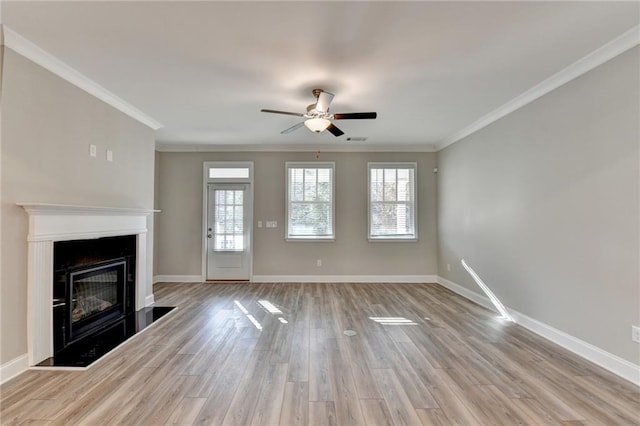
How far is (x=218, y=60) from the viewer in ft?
9.09

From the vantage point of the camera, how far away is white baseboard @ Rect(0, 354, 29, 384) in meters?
2.36

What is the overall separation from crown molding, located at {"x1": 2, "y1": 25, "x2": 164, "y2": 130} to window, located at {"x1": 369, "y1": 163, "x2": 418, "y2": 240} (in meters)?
4.32

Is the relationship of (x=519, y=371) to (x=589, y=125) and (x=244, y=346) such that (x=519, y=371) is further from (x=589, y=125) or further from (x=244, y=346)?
(x=244, y=346)

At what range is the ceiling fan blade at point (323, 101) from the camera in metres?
3.12

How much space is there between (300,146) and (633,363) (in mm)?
5376

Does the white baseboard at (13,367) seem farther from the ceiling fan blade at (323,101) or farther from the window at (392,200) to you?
the window at (392,200)

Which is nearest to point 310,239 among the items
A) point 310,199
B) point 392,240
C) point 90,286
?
point 310,199

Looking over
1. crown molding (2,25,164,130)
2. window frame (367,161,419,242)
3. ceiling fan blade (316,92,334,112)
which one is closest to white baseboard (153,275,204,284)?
crown molding (2,25,164,130)

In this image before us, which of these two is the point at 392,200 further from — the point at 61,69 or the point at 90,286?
the point at 61,69

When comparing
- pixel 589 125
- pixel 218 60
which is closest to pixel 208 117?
pixel 218 60

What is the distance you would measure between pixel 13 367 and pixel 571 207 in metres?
5.29

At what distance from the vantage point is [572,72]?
9.48ft

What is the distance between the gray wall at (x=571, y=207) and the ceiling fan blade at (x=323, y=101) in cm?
242

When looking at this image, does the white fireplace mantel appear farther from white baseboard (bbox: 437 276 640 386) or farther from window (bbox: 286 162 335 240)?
white baseboard (bbox: 437 276 640 386)
